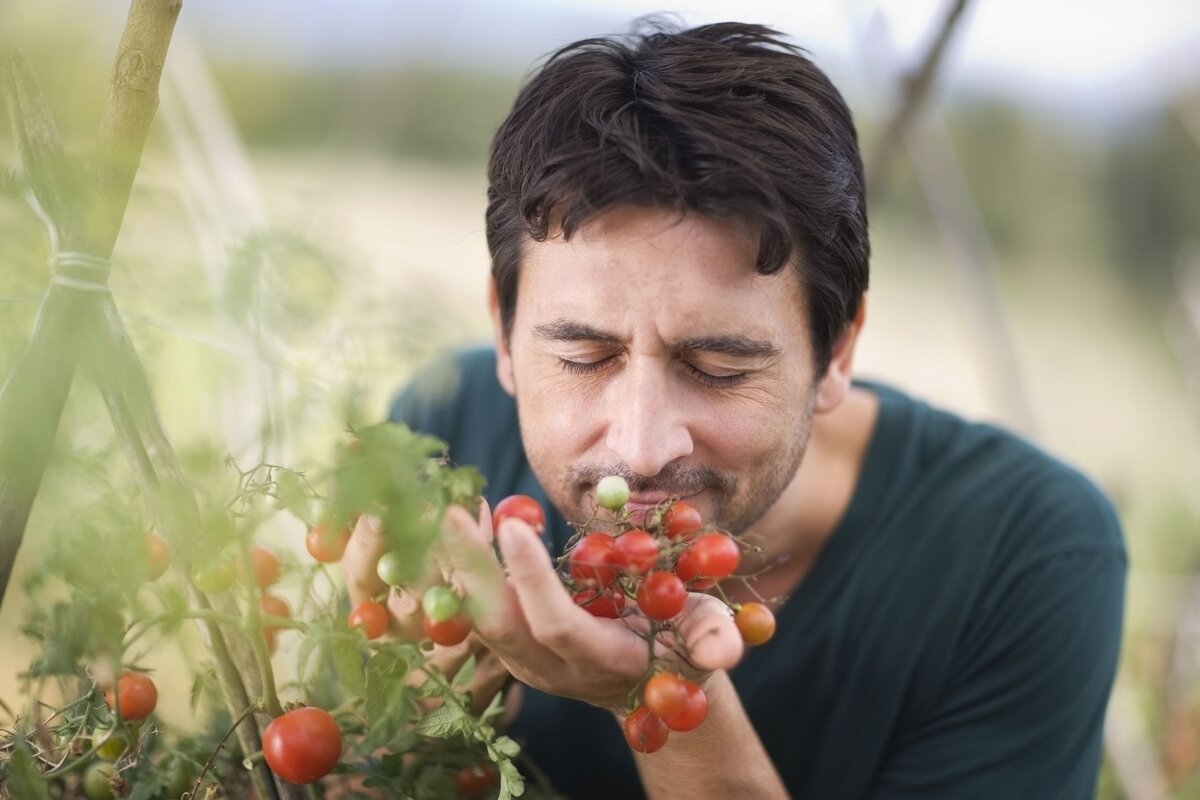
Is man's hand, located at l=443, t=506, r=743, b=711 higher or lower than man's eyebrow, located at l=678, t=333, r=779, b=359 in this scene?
lower

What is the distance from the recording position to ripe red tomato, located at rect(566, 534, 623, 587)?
33.7 inches

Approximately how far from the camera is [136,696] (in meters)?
0.93

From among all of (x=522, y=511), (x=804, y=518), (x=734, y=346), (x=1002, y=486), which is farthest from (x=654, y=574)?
(x=1002, y=486)

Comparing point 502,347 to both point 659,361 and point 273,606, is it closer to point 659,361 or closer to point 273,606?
point 659,361

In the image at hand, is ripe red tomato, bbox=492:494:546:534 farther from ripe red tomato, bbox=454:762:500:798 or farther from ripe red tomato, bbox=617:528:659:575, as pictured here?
ripe red tomato, bbox=454:762:500:798

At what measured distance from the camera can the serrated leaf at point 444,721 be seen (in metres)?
0.84

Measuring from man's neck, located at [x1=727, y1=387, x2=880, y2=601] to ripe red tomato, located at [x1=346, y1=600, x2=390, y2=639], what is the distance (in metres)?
0.64

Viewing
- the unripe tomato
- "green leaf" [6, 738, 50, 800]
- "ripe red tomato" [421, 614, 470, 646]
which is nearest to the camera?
"green leaf" [6, 738, 50, 800]

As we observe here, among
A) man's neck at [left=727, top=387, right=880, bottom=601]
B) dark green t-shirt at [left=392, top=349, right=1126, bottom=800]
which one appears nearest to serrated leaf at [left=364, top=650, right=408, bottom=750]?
dark green t-shirt at [left=392, top=349, right=1126, bottom=800]

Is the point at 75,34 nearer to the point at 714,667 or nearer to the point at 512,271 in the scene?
the point at 512,271

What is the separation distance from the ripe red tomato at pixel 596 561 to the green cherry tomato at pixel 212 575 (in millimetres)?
262

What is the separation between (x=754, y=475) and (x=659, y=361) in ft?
0.66

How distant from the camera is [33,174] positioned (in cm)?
82

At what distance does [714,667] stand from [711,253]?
442mm
